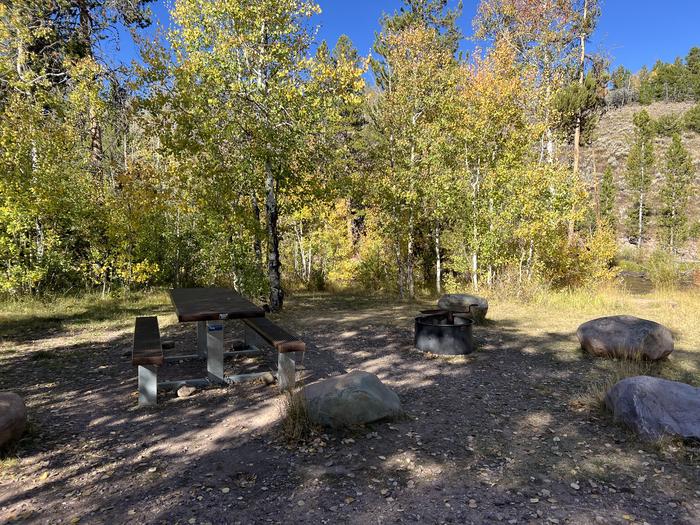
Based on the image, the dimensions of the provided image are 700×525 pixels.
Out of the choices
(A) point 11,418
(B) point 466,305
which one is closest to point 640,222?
(B) point 466,305

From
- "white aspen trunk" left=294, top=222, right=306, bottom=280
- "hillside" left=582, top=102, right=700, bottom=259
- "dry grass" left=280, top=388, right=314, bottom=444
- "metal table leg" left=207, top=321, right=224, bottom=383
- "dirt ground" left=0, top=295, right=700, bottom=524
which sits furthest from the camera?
"hillside" left=582, top=102, right=700, bottom=259

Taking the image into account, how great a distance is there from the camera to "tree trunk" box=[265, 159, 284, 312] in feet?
28.9

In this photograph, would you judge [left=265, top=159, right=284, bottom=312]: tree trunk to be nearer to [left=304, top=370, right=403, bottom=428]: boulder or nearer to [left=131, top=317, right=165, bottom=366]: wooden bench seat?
[left=131, top=317, right=165, bottom=366]: wooden bench seat

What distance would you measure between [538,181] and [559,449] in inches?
381

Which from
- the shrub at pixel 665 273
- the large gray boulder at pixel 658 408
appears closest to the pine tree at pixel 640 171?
the shrub at pixel 665 273

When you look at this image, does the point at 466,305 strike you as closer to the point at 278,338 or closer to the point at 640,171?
the point at 278,338

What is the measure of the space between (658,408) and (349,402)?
2380 millimetres

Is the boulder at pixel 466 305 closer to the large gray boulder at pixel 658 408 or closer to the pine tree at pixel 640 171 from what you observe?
the large gray boulder at pixel 658 408

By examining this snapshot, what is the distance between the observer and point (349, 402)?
12.1 feet

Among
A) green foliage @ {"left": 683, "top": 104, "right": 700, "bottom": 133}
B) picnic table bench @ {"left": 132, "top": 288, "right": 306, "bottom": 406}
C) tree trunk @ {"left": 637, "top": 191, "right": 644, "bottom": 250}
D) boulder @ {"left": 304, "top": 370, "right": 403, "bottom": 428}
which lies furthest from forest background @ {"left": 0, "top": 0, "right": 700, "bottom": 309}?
green foliage @ {"left": 683, "top": 104, "right": 700, "bottom": 133}

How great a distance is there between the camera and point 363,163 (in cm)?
1719

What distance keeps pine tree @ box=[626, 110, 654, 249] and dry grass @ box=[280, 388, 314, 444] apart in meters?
39.3

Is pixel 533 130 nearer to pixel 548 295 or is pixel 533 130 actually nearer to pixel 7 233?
pixel 548 295

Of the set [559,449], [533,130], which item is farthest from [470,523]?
Result: [533,130]
